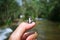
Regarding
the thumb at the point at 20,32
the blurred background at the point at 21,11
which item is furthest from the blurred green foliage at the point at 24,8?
the thumb at the point at 20,32

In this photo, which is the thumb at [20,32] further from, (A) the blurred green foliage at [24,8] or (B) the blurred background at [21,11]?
(A) the blurred green foliage at [24,8]

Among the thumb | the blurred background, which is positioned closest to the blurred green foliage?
the blurred background

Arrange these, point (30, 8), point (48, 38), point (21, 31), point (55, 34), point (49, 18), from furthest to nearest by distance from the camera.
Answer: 1. point (55, 34)
2. point (48, 38)
3. point (49, 18)
4. point (30, 8)
5. point (21, 31)

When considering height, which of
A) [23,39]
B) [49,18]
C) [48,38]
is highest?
[23,39]

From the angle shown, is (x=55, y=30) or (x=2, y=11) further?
(x=55, y=30)

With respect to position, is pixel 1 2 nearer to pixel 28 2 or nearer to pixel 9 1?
pixel 9 1

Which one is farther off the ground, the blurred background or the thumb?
the thumb

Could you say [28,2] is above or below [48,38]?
above

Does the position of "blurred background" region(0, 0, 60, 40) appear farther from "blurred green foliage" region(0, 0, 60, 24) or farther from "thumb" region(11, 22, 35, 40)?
"thumb" region(11, 22, 35, 40)

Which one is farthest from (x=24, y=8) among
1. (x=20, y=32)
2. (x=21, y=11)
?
(x=20, y=32)

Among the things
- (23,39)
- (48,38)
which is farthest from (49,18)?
(23,39)

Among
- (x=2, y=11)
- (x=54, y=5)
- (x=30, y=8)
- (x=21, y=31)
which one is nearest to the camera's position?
(x=21, y=31)
